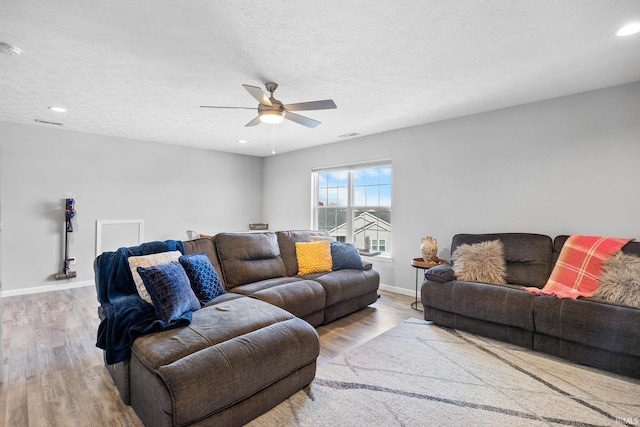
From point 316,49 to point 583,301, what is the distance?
296 cm

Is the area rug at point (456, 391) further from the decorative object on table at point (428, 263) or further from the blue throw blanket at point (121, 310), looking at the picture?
the decorative object on table at point (428, 263)

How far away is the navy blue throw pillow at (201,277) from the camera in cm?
254

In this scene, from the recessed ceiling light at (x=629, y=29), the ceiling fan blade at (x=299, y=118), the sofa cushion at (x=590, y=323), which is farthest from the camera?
the ceiling fan blade at (x=299, y=118)

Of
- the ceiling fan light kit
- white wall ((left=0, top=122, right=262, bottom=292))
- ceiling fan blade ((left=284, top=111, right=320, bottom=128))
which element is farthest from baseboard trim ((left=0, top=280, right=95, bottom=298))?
ceiling fan blade ((left=284, top=111, right=320, bottom=128))

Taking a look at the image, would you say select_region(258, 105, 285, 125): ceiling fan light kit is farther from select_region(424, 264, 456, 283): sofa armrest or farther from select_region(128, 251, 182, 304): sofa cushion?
select_region(424, 264, 456, 283): sofa armrest

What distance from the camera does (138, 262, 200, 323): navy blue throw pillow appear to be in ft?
6.54

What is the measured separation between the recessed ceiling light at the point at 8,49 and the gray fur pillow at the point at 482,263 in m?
4.36

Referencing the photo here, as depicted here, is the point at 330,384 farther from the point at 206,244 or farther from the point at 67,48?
the point at 67,48

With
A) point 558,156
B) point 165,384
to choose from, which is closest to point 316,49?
point 165,384

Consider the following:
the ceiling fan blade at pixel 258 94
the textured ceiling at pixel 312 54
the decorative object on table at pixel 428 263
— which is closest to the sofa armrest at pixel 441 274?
the decorative object on table at pixel 428 263

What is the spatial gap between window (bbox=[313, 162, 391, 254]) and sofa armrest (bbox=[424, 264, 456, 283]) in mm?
1465

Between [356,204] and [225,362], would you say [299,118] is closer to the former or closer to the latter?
[225,362]

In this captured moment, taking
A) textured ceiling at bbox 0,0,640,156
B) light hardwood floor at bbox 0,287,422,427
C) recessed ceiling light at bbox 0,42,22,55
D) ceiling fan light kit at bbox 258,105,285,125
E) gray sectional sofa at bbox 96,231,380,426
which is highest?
textured ceiling at bbox 0,0,640,156

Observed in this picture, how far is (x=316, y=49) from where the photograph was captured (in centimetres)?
225
